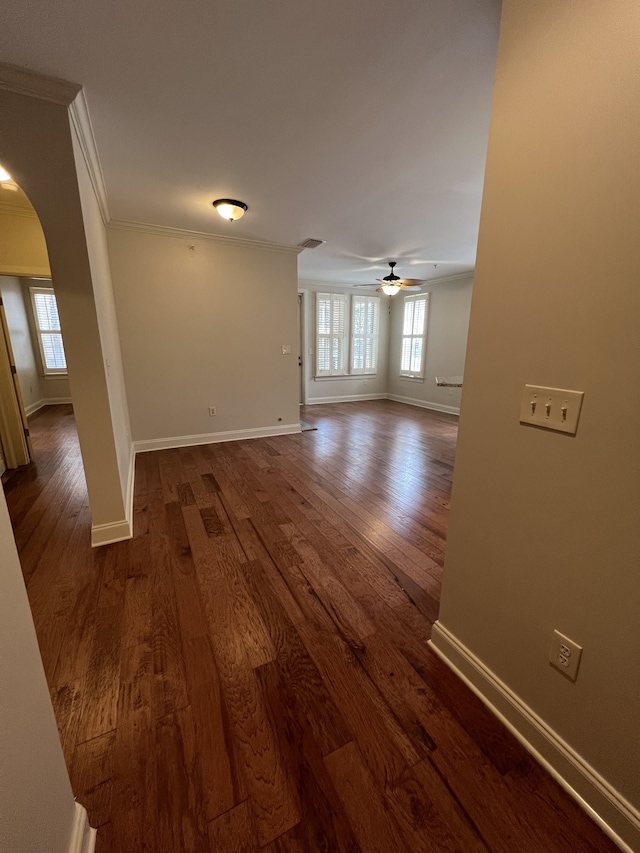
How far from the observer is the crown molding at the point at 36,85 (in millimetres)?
1539

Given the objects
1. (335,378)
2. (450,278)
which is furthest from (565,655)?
(335,378)

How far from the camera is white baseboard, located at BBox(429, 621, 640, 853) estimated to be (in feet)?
2.91

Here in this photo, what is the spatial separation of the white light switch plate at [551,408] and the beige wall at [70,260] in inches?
87.3

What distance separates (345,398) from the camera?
7.51 m

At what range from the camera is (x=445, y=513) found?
2.61m

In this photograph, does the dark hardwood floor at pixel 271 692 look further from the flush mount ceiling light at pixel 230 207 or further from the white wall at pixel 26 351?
the white wall at pixel 26 351

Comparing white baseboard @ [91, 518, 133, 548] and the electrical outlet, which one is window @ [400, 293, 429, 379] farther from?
the electrical outlet

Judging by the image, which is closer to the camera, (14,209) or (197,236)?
(14,209)

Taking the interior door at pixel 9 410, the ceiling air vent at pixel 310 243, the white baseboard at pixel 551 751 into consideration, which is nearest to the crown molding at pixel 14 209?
the interior door at pixel 9 410

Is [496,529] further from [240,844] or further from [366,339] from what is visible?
[366,339]

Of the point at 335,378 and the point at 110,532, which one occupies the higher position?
the point at 335,378

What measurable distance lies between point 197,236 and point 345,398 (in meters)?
4.51

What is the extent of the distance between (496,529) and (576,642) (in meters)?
0.35

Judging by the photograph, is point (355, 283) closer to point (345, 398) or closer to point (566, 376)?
point (345, 398)
